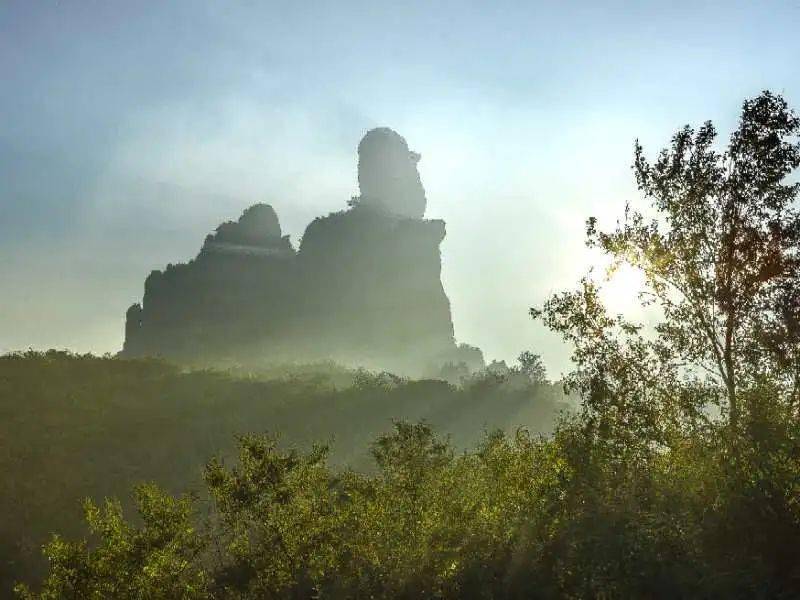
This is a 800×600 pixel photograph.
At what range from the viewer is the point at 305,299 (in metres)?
178

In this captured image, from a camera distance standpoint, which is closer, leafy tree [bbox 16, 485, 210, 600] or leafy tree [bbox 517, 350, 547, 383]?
leafy tree [bbox 16, 485, 210, 600]

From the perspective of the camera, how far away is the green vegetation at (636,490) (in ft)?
55.4

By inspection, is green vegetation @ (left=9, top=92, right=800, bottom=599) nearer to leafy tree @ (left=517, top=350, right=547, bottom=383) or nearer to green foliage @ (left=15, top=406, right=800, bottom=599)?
green foliage @ (left=15, top=406, right=800, bottom=599)

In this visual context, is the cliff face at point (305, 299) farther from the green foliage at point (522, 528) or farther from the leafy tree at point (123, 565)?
the leafy tree at point (123, 565)

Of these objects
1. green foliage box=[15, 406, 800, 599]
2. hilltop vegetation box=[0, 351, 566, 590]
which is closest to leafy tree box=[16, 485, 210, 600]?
green foliage box=[15, 406, 800, 599]

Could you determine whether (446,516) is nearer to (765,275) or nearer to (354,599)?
(354,599)

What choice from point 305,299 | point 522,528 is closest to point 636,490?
point 522,528

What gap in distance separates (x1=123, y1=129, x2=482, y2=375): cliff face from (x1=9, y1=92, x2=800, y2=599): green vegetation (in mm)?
140223

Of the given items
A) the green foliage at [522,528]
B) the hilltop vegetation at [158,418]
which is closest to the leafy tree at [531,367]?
the hilltop vegetation at [158,418]

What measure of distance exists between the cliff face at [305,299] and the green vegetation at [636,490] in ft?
460

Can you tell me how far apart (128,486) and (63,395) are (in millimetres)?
27563

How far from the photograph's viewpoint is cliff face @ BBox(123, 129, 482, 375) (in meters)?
171

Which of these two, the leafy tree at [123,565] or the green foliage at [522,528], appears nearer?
the green foliage at [522,528]

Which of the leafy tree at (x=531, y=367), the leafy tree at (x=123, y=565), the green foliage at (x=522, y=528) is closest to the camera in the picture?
the green foliage at (x=522, y=528)
